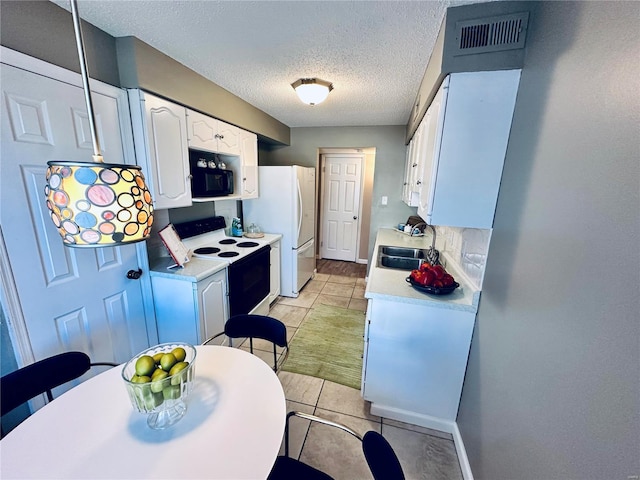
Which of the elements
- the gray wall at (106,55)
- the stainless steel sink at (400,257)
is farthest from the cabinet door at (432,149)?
the gray wall at (106,55)

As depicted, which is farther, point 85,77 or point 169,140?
point 169,140

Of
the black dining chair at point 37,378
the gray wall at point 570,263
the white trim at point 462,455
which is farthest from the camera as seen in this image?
the white trim at point 462,455

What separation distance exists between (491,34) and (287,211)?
2.45 meters

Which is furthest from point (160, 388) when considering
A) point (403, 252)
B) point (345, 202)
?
point (345, 202)

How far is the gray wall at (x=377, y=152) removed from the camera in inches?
141

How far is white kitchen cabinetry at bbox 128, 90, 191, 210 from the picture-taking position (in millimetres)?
1664

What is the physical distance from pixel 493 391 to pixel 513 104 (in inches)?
54.2

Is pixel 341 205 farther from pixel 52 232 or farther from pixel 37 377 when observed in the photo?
pixel 37 377

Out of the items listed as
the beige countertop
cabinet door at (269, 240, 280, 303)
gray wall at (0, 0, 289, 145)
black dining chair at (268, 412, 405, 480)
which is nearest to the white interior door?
cabinet door at (269, 240, 280, 303)

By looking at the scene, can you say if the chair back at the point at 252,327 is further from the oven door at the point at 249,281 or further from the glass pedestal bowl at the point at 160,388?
the oven door at the point at 249,281

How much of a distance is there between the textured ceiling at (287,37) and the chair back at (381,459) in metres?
1.80

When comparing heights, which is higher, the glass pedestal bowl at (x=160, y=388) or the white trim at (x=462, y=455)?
the glass pedestal bowl at (x=160, y=388)

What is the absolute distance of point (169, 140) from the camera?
186 cm

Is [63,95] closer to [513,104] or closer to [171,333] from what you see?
[171,333]
